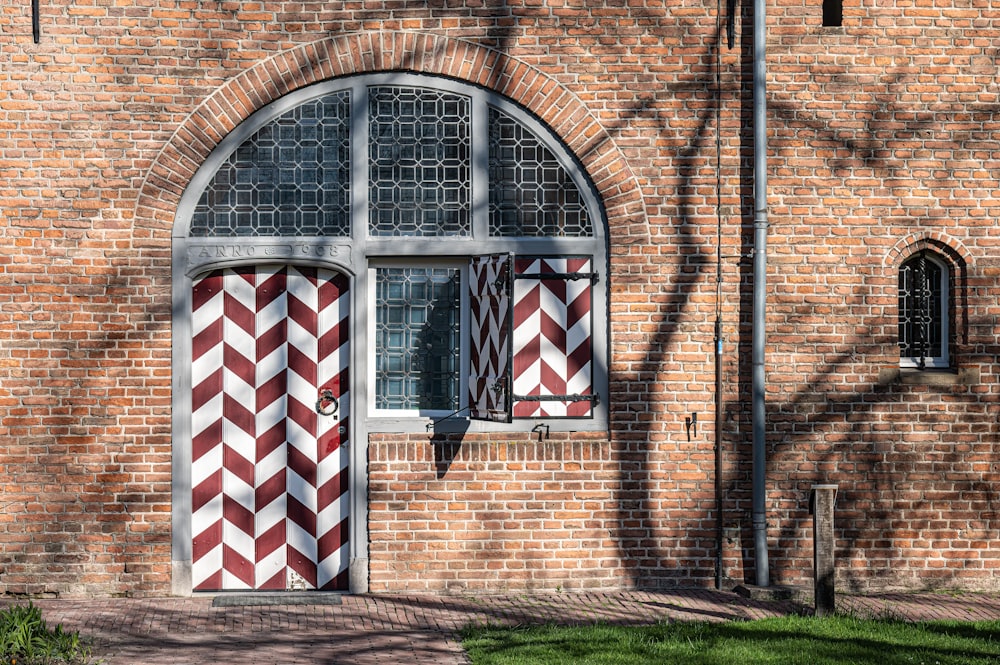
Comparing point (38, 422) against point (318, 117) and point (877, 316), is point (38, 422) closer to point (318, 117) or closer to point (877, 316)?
point (318, 117)

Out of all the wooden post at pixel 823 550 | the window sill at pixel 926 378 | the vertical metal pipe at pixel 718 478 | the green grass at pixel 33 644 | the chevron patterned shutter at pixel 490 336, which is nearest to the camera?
the green grass at pixel 33 644

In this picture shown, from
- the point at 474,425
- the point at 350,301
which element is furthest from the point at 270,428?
the point at 474,425

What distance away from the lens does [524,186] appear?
384 inches

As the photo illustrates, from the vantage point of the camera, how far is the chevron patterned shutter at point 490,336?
Result: 909 centimetres

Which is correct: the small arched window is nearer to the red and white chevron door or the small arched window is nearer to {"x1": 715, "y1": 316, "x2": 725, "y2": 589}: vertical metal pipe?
{"x1": 715, "y1": 316, "x2": 725, "y2": 589}: vertical metal pipe

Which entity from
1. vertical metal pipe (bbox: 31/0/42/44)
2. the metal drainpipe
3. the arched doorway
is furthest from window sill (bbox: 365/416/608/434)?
vertical metal pipe (bbox: 31/0/42/44)

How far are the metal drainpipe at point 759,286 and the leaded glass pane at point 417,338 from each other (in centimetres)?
241

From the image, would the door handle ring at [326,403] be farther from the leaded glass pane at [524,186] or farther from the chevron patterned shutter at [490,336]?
the leaded glass pane at [524,186]

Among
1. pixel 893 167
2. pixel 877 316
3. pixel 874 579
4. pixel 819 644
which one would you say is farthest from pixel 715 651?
pixel 893 167

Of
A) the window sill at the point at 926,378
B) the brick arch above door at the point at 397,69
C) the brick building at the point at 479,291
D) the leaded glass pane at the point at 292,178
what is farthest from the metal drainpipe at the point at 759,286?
the leaded glass pane at the point at 292,178

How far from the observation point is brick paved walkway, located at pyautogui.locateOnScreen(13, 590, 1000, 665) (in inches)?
301

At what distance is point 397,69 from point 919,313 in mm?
4744

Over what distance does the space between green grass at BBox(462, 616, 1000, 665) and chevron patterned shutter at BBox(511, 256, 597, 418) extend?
6.81 ft

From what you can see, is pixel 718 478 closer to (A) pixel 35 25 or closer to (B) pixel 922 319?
(B) pixel 922 319
